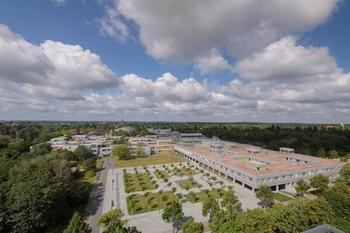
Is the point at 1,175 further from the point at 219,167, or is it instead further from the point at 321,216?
the point at 321,216

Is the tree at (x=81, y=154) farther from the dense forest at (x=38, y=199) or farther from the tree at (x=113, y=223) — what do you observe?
the tree at (x=113, y=223)

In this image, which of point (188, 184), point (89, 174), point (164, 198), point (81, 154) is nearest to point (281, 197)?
point (188, 184)

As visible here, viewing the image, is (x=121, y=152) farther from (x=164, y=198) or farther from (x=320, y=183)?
(x=320, y=183)

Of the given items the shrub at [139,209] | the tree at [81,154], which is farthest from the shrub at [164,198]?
the tree at [81,154]

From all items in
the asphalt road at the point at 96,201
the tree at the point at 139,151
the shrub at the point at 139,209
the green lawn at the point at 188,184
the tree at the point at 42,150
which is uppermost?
the tree at the point at 42,150

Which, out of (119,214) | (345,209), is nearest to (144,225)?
(119,214)

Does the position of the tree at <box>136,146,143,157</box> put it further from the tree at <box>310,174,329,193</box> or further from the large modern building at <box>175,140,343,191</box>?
the tree at <box>310,174,329,193</box>
